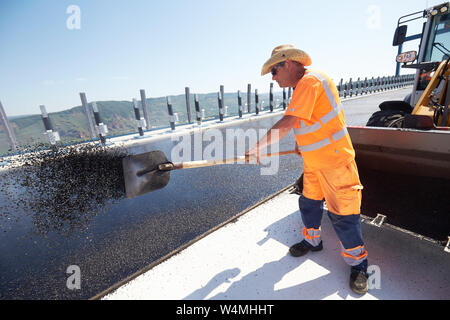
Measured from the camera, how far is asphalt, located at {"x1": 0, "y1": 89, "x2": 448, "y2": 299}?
6.29ft

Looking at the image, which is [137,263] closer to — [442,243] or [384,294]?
[384,294]

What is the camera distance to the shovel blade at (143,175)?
2344 mm

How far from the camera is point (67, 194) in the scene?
9.79 ft

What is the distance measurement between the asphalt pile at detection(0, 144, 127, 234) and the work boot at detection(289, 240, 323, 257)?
2.49 meters

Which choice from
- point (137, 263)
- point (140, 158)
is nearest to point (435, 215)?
point (137, 263)

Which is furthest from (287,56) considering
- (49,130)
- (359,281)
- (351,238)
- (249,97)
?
(249,97)

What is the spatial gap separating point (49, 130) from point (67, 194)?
15.7 ft

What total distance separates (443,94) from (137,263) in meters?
4.21

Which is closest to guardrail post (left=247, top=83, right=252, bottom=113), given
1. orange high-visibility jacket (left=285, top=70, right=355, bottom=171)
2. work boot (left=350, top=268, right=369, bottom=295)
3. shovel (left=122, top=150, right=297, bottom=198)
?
shovel (left=122, top=150, right=297, bottom=198)

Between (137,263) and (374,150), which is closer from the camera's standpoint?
(137,263)

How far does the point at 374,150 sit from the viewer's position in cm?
251

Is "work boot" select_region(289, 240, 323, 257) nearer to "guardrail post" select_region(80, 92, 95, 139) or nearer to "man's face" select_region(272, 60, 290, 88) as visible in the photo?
"man's face" select_region(272, 60, 290, 88)

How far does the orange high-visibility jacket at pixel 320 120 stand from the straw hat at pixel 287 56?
10cm

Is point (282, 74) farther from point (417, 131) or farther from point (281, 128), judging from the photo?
point (417, 131)
